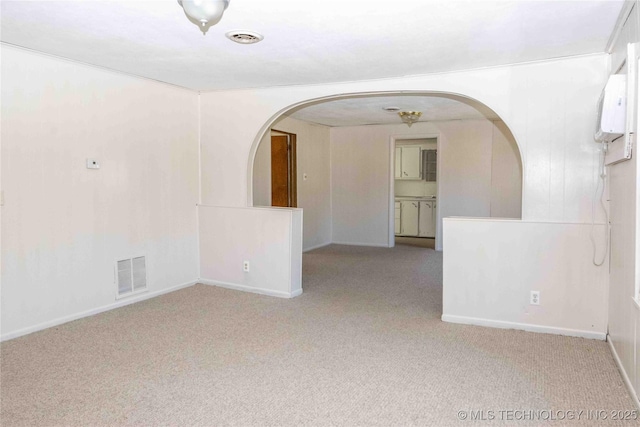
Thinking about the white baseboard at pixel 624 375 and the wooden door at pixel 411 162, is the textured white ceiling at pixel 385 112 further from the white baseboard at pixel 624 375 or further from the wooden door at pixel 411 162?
the white baseboard at pixel 624 375

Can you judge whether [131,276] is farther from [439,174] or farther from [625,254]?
[439,174]

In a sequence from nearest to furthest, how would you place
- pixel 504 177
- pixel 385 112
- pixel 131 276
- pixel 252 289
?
pixel 131 276
pixel 252 289
pixel 385 112
pixel 504 177

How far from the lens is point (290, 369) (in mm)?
3004

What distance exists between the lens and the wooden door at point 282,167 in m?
7.51

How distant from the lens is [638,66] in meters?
2.42

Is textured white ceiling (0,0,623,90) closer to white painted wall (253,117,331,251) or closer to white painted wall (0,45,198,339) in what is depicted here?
white painted wall (0,45,198,339)

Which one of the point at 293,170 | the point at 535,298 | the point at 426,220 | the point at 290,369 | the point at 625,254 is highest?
the point at 293,170

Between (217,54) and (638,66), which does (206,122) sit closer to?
(217,54)

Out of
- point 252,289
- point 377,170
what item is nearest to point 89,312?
point 252,289

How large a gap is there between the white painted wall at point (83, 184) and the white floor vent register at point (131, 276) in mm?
72

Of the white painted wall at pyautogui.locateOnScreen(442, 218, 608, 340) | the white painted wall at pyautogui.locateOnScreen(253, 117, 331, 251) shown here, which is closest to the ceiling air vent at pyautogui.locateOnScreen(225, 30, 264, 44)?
the white painted wall at pyautogui.locateOnScreen(442, 218, 608, 340)

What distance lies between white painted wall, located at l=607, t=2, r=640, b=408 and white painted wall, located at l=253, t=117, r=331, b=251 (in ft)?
14.9

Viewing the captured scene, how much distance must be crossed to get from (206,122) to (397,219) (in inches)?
216

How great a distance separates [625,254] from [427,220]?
6679mm
